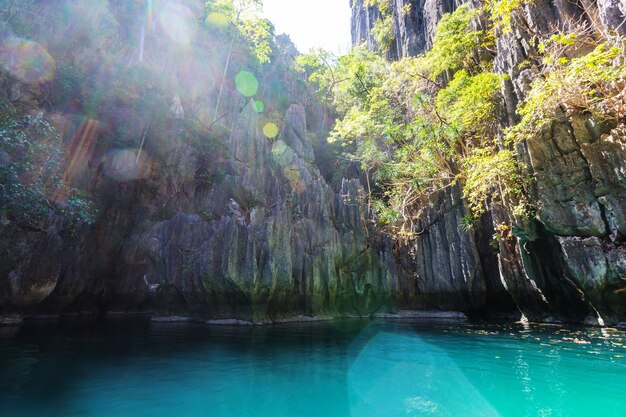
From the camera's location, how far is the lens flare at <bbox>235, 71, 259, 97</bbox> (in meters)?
34.9

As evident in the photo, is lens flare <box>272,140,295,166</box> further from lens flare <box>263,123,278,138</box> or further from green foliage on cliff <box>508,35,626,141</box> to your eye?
green foliage on cliff <box>508,35,626,141</box>

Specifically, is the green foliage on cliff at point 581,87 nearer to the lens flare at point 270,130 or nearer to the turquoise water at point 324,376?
the turquoise water at point 324,376

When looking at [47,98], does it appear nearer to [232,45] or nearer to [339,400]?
[232,45]

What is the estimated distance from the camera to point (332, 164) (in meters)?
33.8

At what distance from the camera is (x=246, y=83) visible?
117 feet

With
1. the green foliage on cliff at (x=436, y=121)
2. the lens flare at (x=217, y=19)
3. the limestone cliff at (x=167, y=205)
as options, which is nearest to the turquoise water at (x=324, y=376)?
the limestone cliff at (x=167, y=205)

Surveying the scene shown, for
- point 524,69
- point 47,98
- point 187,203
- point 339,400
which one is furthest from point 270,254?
point 47,98

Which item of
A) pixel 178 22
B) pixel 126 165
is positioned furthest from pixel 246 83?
pixel 126 165

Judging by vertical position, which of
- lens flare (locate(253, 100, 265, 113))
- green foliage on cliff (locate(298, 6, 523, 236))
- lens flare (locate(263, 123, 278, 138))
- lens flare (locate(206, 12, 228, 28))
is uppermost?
lens flare (locate(206, 12, 228, 28))

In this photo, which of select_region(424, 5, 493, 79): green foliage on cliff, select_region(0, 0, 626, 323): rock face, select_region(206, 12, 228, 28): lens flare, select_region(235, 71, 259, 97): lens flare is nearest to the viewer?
select_region(0, 0, 626, 323): rock face

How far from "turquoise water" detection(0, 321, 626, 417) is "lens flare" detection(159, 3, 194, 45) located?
1053 inches

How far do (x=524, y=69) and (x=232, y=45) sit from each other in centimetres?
2912

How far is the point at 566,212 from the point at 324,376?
11169 millimetres

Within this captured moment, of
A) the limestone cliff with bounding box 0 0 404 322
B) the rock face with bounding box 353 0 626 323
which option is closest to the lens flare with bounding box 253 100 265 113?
the limestone cliff with bounding box 0 0 404 322
